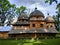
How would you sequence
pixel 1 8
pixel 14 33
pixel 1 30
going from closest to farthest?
pixel 14 33, pixel 1 30, pixel 1 8

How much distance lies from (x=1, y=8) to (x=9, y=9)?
3388 millimetres

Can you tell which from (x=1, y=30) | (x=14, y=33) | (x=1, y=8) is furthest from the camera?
(x=1, y=8)

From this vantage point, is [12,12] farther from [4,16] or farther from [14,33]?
[14,33]

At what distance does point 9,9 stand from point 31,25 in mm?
18276

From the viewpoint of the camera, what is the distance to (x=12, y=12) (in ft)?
189

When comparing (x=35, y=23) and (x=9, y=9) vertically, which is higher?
(x=9, y=9)

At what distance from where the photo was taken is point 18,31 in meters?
38.7

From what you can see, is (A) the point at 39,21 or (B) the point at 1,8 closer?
(A) the point at 39,21

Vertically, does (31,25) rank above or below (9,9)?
below

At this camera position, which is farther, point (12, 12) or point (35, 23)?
point (12, 12)

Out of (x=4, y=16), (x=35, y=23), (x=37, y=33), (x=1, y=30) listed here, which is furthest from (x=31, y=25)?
(x=4, y=16)

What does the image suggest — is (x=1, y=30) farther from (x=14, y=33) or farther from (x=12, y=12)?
(x=12, y=12)

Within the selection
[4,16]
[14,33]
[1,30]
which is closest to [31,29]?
[14,33]

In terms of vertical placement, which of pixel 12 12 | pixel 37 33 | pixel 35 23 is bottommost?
pixel 37 33
